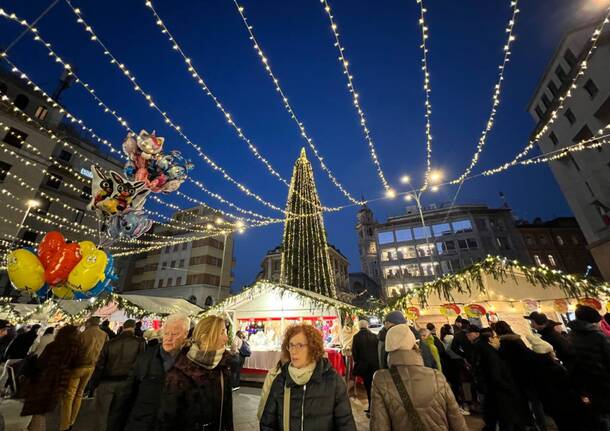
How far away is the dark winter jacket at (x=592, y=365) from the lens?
314cm

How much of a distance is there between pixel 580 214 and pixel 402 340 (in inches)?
976

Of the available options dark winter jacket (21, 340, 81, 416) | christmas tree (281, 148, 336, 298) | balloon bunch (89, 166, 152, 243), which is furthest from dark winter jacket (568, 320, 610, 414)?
christmas tree (281, 148, 336, 298)

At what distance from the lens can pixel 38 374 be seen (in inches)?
158

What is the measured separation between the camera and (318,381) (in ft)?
6.99

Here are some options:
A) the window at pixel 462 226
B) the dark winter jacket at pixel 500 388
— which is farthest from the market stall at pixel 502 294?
the window at pixel 462 226

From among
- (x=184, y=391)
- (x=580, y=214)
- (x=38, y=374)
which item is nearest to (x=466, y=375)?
(x=184, y=391)

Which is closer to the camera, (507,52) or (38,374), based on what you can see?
(38,374)

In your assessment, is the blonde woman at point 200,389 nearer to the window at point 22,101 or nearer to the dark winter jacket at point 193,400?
the dark winter jacket at point 193,400

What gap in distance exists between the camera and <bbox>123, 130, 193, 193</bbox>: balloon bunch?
6.87 meters

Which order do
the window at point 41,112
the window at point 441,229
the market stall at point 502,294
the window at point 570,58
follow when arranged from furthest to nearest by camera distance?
the window at point 441,229, the window at point 41,112, the window at point 570,58, the market stall at point 502,294

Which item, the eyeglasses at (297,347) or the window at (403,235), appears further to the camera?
the window at (403,235)

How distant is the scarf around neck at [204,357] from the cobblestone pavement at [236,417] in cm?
372

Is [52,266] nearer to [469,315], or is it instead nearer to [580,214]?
[469,315]

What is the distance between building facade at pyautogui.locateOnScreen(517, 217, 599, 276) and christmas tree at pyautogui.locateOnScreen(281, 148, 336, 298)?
3653cm
